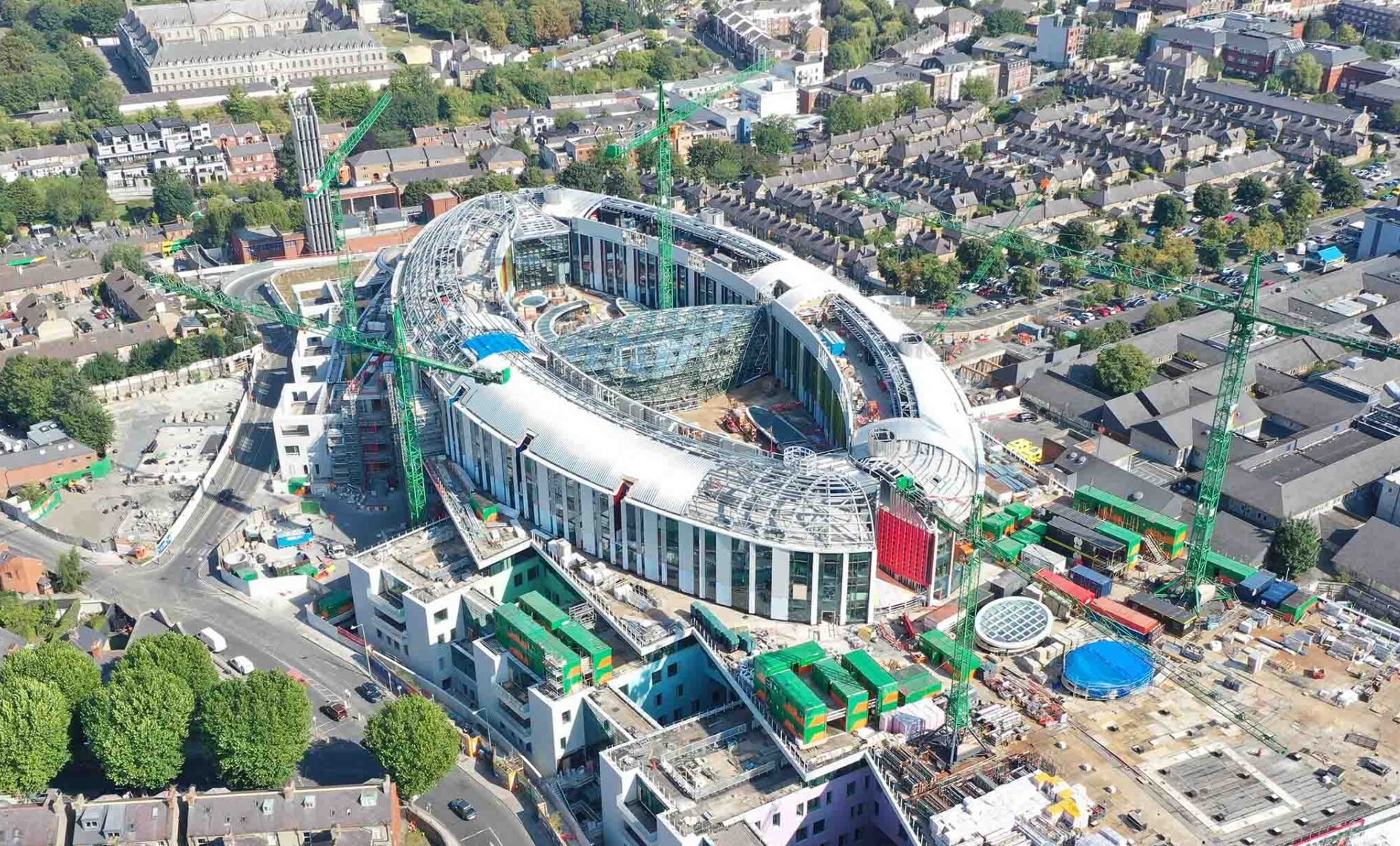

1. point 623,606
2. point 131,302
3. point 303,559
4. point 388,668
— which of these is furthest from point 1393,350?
point 131,302

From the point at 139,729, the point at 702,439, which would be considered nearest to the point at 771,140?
the point at 702,439

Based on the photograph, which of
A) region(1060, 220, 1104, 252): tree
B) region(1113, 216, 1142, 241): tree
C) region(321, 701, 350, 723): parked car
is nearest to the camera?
region(321, 701, 350, 723): parked car

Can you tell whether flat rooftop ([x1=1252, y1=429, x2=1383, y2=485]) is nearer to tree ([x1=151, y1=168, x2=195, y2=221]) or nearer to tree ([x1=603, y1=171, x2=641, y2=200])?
tree ([x1=603, y1=171, x2=641, y2=200])

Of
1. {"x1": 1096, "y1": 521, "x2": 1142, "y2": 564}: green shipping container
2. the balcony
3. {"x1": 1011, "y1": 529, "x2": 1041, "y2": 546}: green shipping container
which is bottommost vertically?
the balcony

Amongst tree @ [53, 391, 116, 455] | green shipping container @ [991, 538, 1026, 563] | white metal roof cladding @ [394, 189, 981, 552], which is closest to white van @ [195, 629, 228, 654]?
white metal roof cladding @ [394, 189, 981, 552]

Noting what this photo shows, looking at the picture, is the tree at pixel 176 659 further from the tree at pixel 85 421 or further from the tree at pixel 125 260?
the tree at pixel 125 260

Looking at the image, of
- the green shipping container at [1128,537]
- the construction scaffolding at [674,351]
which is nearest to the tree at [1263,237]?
the construction scaffolding at [674,351]

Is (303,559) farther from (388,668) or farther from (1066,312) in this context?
(1066,312)
